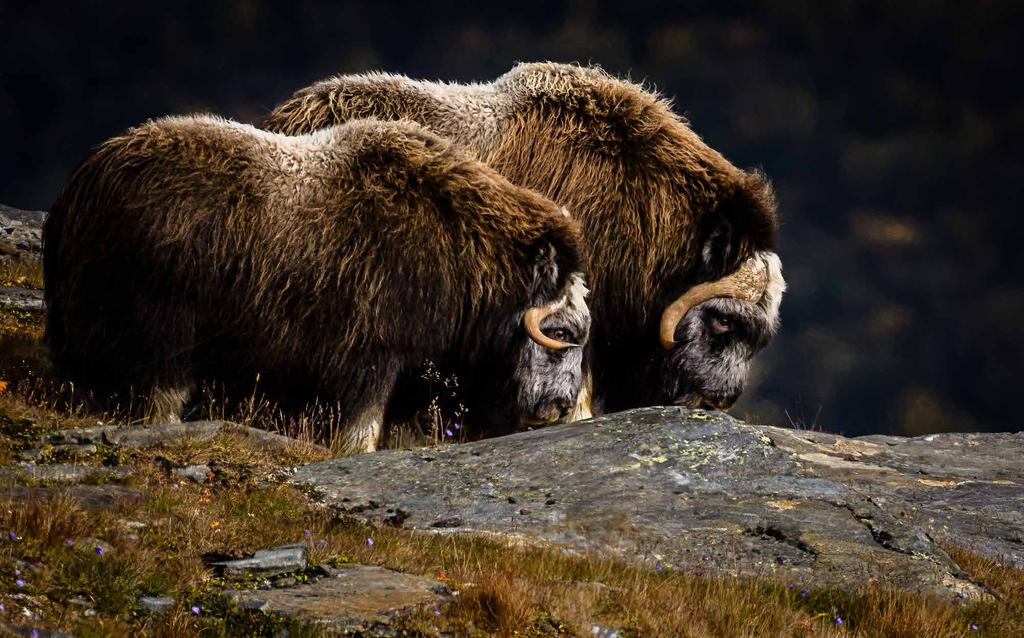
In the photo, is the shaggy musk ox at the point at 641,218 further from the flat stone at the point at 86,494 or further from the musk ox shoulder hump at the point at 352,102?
the flat stone at the point at 86,494

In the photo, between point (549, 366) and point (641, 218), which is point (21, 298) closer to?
point (549, 366)

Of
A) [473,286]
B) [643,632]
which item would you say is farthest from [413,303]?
[643,632]

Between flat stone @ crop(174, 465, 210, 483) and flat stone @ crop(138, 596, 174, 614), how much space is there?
1561 millimetres

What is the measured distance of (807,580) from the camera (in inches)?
188

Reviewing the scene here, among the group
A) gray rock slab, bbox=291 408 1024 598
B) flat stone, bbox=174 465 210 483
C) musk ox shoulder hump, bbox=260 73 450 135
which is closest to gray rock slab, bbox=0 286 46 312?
musk ox shoulder hump, bbox=260 73 450 135

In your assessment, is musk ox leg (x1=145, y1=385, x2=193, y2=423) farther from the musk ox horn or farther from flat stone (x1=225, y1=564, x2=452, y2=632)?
the musk ox horn

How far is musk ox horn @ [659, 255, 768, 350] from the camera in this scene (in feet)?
27.6

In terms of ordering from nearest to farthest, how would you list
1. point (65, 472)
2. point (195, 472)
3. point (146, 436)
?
1. point (65, 472)
2. point (195, 472)
3. point (146, 436)

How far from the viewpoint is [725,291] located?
8523mm

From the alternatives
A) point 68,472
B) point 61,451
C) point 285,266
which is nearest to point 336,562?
point 68,472

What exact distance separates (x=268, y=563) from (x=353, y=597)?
40 cm

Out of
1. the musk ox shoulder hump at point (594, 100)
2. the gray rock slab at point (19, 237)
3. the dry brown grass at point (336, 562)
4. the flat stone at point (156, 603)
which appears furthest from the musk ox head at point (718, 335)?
the gray rock slab at point (19, 237)

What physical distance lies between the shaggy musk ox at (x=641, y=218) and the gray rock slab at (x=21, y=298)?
8.55 feet

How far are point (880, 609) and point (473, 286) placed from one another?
339 cm
